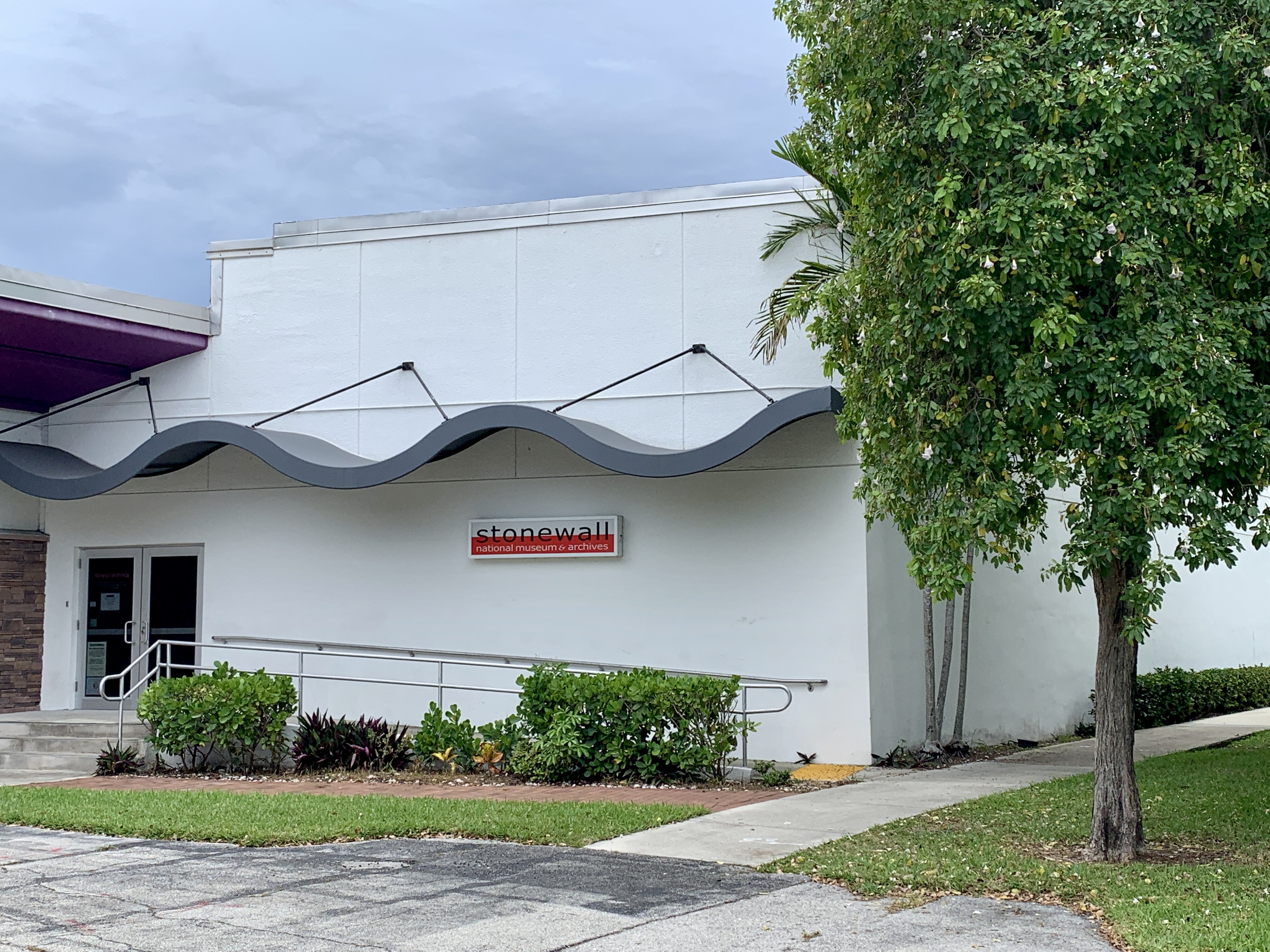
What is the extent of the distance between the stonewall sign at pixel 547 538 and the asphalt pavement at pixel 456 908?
267 inches

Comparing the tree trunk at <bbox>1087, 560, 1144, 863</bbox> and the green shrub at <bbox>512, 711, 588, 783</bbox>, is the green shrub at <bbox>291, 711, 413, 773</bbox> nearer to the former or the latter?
the green shrub at <bbox>512, 711, 588, 783</bbox>

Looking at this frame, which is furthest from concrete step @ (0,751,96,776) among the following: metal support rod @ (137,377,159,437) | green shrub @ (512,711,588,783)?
green shrub @ (512,711,588,783)

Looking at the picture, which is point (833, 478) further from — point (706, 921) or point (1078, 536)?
point (706, 921)

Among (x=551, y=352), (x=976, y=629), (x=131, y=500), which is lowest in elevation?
(x=976, y=629)

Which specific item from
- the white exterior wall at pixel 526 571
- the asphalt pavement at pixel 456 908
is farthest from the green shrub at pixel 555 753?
the asphalt pavement at pixel 456 908

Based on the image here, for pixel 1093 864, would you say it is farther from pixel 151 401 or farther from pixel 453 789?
pixel 151 401

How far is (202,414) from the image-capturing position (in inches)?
720

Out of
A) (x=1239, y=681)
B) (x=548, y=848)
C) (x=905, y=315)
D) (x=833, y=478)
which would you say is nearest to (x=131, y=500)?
(x=833, y=478)

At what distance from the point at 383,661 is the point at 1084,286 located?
1093 centimetres

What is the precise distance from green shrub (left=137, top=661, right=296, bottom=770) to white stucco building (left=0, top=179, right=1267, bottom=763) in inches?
92.1

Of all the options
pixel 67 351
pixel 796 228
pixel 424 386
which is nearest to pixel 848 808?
pixel 796 228

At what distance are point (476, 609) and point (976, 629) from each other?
6608mm

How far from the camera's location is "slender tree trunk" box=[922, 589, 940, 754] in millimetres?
15719

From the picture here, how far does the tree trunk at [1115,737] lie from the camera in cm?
927
